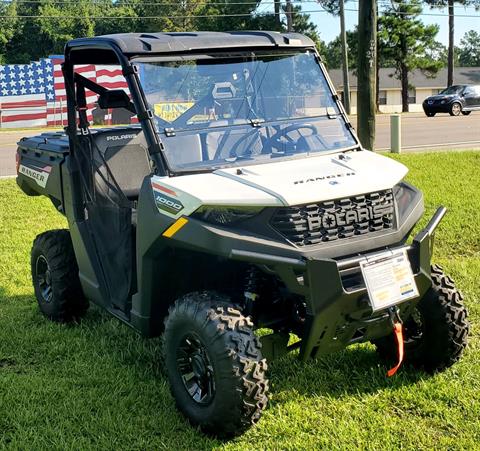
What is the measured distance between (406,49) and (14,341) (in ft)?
133

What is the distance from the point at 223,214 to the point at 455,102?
94.4ft

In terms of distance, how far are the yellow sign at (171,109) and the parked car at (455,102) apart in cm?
2797

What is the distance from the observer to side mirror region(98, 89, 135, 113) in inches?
150

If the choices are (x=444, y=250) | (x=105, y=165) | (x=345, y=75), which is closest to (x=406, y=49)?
(x=345, y=75)

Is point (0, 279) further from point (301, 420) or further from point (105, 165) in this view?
point (301, 420)

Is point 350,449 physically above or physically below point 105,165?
below

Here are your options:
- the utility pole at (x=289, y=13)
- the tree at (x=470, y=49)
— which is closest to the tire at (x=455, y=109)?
the utility pole at (x=289, y=13)

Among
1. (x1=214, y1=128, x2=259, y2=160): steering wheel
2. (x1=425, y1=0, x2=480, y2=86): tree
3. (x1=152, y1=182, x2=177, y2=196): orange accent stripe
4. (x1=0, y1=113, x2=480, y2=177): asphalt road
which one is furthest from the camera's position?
(x1=425, y1=0, x2=480, y2=86): tree

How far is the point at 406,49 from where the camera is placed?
4159 cm

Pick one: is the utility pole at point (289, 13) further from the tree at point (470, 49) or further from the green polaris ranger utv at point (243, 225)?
the tree at point (470, 49)

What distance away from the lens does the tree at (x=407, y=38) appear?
40.0 metres

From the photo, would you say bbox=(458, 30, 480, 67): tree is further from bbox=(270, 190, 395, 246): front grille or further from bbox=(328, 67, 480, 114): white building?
bbox=(270, 190, 395, 246): front grille

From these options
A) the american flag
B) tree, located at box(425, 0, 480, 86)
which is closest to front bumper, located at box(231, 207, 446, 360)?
the american flag

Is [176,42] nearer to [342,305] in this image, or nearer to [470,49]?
[342,305]
